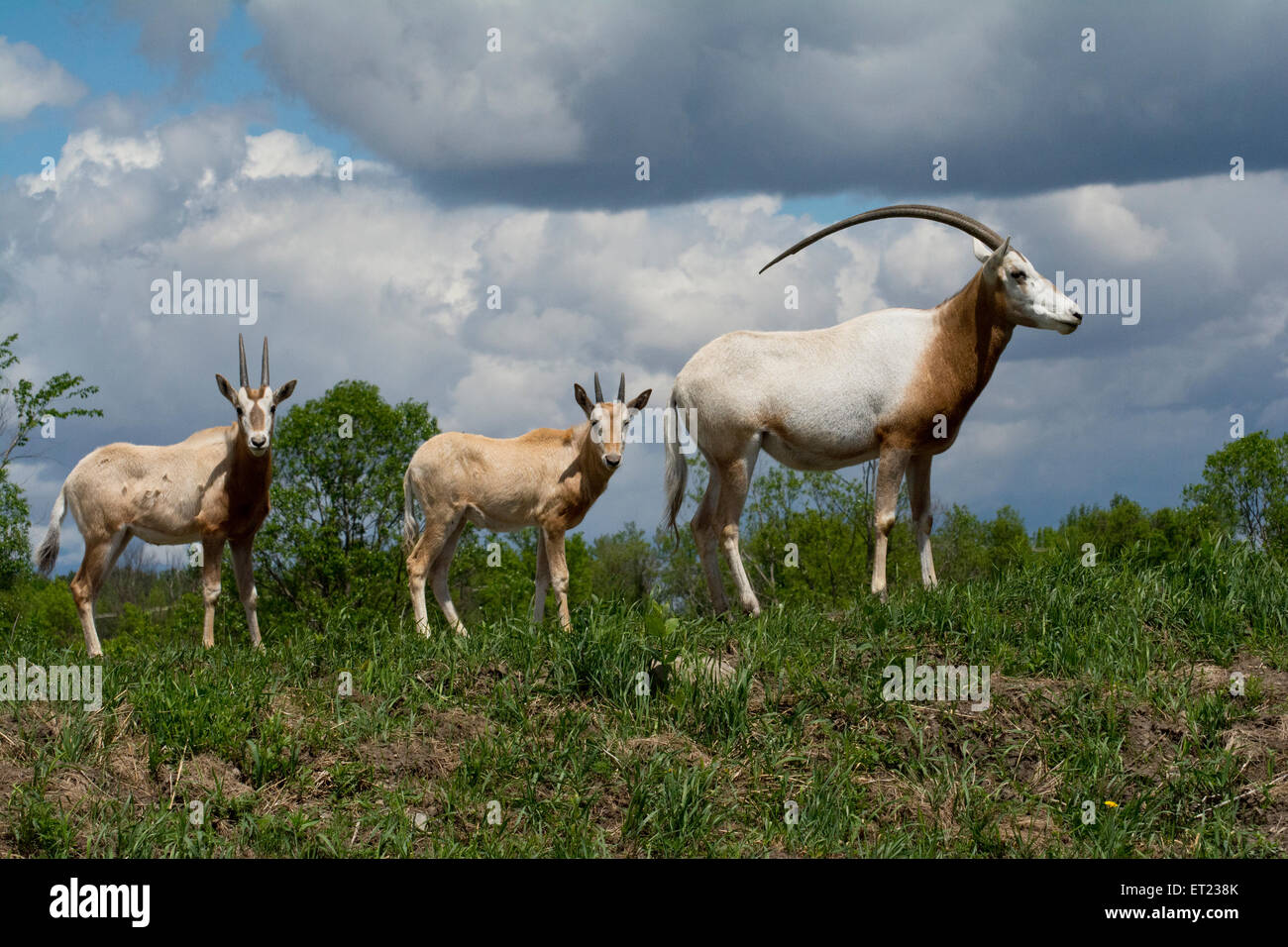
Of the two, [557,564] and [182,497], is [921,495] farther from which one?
[182,497]

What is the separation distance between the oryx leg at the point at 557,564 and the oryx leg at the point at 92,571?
4572mm

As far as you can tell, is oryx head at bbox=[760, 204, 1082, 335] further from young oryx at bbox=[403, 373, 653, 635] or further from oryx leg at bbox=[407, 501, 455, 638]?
oryx leg at bbox=[407, 501, 455, 638]

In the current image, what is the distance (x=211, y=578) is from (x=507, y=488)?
317cm

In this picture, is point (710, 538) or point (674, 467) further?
point (674, 467)

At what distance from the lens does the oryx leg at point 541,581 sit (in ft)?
39.1

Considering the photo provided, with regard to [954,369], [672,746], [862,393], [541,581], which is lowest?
[672,746]

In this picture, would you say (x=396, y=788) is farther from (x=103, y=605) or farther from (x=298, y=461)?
(x=103, y=605)

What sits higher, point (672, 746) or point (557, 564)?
point (557, 564)

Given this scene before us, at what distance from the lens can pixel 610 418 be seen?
1216 centimetres

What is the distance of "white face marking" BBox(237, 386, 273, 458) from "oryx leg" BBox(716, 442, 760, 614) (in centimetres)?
468

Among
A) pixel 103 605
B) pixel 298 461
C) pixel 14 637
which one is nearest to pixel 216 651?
pixel 14 637

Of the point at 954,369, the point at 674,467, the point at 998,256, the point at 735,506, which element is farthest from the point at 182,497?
the point at 998,256

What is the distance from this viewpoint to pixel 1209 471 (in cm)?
3506
